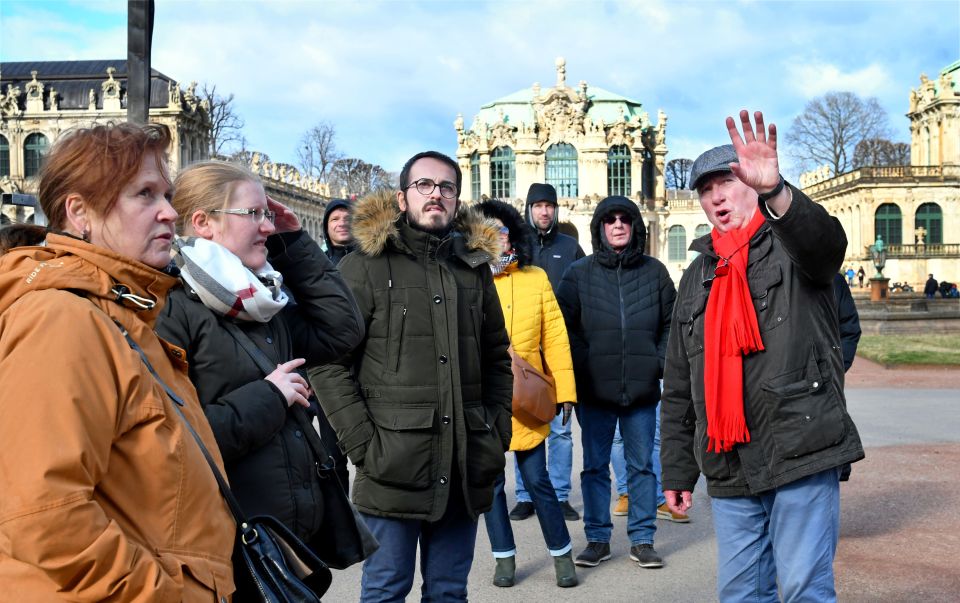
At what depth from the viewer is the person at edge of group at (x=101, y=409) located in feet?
7.23

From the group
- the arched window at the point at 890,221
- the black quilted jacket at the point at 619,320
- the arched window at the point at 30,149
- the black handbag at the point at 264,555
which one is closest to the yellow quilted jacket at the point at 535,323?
the black quilted jacket at the point at 619,320

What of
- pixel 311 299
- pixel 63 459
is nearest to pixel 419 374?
pixel 311 299

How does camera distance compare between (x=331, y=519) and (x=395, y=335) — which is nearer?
(x=331, y=519)

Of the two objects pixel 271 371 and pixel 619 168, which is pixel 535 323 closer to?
pixel 271 371

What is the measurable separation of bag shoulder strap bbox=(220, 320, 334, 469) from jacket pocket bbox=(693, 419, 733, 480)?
172cm

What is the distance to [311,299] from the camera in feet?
13.0

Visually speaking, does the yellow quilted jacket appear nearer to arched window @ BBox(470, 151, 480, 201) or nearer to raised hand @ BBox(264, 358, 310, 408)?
raised hand @ BBox(264, 358, 310, 408)

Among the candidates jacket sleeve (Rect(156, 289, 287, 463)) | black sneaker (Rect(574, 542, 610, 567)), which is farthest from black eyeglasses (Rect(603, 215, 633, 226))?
jacket sleeve (Rect(156, 289, 287, 463))

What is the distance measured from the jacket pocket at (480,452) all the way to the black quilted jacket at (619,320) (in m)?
2.63

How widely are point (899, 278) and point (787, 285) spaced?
214 ft

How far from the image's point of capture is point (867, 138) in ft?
282

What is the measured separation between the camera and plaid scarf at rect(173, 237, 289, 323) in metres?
3.33

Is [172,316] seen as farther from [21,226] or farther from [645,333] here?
[645,333]

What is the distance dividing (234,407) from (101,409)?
92cm
